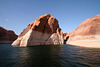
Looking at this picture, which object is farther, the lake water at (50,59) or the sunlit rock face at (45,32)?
the sunlit rock face at (45,32)

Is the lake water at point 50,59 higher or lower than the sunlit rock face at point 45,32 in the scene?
lower

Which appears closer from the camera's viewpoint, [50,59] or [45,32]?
[50,59]

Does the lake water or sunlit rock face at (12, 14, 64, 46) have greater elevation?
sunlit rock face at (12, 14, 64, 46)

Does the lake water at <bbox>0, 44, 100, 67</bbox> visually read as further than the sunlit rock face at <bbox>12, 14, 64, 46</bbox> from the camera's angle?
No

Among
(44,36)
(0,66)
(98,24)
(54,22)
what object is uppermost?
(54,22)

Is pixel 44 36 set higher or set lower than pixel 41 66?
higher

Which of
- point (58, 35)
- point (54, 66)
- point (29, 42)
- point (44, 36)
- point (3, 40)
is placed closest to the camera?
point (54, 66)

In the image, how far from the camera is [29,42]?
26734 millimetres

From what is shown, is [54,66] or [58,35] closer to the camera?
[54,66]

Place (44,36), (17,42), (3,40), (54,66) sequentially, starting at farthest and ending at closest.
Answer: (3,40) < (44,36) < (17,42) < (54,66)

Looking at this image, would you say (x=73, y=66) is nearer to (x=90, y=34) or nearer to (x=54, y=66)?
(x=54, y=66)

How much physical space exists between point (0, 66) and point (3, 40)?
91.0m

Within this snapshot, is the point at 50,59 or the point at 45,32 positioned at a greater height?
the point at 45,32

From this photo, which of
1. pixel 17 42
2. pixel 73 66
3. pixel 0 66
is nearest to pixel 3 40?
pixel 17 42
